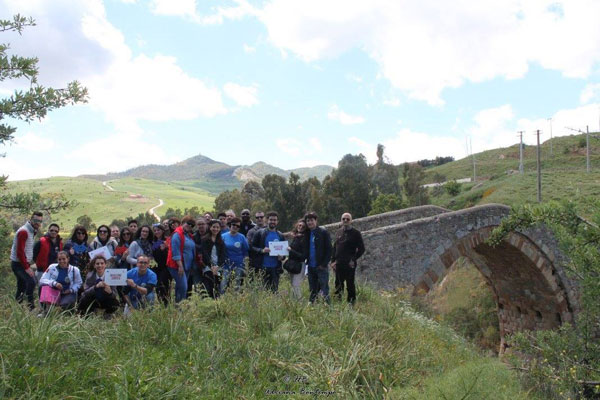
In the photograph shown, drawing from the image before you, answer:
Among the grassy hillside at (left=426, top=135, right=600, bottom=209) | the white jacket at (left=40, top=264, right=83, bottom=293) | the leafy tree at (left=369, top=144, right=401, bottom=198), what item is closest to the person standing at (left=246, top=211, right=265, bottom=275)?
the white jacket at (left=40, top=264, right=83, bottom=293)

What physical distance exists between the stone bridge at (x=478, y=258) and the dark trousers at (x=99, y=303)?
4.90 metres

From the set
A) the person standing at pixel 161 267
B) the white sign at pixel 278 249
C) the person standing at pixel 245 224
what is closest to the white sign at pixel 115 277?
the person standing at pixel 161 267

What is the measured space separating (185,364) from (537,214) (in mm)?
3022

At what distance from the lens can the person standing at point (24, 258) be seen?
5863mm

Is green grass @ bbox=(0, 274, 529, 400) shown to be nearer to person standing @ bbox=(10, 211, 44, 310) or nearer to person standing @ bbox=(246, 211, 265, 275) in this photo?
person standing @ bbox=(246, 211, 265, 275)

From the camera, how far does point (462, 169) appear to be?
57406 mm

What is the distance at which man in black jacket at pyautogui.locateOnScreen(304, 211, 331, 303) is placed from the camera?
646cm

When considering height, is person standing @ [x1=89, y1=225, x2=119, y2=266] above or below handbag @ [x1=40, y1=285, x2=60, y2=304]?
above

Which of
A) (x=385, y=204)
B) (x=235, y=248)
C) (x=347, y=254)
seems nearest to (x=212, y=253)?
(x=235, y=248)

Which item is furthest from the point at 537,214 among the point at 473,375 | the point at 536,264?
the point at 536,264

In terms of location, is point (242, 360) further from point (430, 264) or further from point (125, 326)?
point (430, 264)

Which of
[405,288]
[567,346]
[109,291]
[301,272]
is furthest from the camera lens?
[405,288]

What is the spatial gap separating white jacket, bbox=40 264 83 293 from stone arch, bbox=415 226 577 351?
8866 millimetres

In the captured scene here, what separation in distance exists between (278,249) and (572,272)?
11.7 ft
